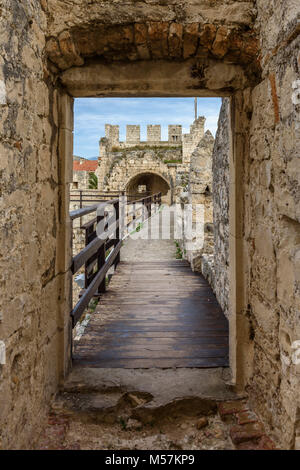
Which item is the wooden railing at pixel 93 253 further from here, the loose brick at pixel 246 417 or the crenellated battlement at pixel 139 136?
the crenellated battlement at pixel 139 136

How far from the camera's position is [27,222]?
170 cm

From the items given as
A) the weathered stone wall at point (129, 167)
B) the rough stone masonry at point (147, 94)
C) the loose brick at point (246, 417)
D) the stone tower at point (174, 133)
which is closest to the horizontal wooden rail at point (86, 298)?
the rough stone masonry at point (147, 94)

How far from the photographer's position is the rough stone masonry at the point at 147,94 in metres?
1.49

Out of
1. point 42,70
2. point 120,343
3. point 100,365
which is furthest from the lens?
point 120,343

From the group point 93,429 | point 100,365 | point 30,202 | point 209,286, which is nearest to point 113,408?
point 93,429

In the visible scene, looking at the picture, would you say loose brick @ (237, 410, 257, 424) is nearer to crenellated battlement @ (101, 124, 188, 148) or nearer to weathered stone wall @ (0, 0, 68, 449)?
weathered stone wall @ (0, 0, 68, 449)

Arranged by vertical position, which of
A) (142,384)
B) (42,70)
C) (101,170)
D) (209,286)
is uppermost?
(101,170)

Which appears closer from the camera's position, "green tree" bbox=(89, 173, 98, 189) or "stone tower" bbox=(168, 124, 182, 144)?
"stone tower" bbox=(168, 124, 182, 144)

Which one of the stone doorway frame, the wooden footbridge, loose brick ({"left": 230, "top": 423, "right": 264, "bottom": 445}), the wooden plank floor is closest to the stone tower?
the wooden footbridge

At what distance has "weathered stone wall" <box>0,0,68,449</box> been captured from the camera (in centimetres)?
145

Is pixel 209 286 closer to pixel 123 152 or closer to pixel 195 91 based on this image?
pixel 195 91

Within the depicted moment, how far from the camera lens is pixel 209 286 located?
459cm

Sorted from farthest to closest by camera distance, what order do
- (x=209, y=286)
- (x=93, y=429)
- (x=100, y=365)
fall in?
(x=209, y=286) < (x=100, y=365) < (x=93, y=429)

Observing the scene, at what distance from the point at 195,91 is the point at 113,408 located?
2.06 m
